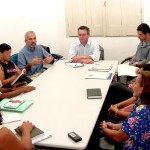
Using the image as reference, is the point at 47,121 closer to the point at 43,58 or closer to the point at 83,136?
the point at 83,136

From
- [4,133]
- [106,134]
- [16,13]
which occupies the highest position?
[16,13]

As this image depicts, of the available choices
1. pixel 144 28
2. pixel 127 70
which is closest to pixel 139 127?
pixel 127 70

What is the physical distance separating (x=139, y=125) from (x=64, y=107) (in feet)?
3.19

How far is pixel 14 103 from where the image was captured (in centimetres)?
262

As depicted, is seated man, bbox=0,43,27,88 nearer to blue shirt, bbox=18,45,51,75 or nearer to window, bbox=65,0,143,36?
blue shirt, bbox=18,45,51,75

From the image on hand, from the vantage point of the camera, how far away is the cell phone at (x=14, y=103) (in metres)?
2.56

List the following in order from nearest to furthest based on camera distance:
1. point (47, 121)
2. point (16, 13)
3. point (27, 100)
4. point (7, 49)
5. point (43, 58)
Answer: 1. point (47, 121)
2. point (27, 100)
3. point (7, 49)
4. point (43, 58)
5. point (16, 13)

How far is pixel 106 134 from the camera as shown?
209 centimetres

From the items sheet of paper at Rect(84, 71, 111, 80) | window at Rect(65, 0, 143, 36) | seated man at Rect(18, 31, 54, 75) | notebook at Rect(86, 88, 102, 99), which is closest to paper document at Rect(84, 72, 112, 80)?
sheet of paper at Rect(84, 71, 111, 80)

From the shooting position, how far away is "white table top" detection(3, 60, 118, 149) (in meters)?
2.07

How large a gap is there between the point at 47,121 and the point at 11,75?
5.02 feet

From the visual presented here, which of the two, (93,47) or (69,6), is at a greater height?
(69,6)

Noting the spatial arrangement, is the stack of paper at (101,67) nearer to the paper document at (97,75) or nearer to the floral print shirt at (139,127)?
the paper document at (97,75)

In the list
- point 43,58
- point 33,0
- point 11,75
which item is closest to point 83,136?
point 11,75
